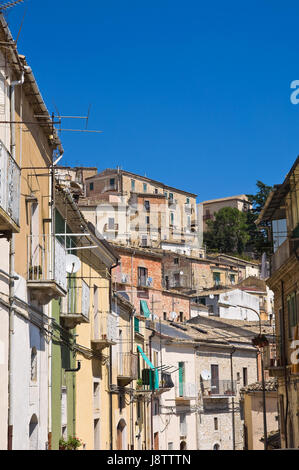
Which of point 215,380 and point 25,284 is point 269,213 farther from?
point 215,380

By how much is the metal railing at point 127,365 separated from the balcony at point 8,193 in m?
20.5

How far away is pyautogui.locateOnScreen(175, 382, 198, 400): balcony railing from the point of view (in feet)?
156

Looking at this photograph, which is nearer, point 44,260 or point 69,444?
point 44,260

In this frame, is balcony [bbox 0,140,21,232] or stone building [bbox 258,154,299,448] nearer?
balcony [bbox 0,140,21,232]

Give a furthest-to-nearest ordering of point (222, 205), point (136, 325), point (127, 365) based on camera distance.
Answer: point (222, 205), point (136, 325), point (127, 365)

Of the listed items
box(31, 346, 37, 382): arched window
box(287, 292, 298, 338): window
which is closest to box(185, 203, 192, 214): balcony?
box(287, 292, 298, 338): window

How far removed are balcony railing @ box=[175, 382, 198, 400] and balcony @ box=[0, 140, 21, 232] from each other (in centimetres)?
3559

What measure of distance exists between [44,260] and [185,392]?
3251 cm

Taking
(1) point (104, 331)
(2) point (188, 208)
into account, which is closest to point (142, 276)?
(1) point (104, 331)

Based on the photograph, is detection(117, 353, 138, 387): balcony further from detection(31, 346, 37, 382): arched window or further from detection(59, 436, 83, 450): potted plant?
detection(31, 346, 37, 382): arched window

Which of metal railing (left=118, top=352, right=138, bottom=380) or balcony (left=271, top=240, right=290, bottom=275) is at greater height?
balcony (left=271, top=240, right=290, bottom=275)

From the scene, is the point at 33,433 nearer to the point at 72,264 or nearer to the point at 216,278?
the point at 72,264

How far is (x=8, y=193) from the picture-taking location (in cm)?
1252

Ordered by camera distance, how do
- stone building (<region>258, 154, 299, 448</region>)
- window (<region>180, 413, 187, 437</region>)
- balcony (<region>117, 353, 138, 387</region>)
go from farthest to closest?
window (<region>180, 413, 187, 437</region>)
balcony (<region>117, 353, 138, 387</region>)
stone building (<region>258, 154, 299, 448</region>)
